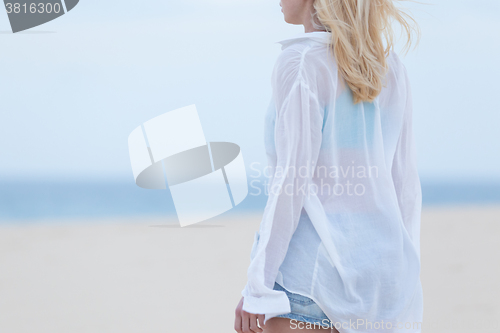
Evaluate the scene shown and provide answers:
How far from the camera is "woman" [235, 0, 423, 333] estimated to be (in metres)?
0.80

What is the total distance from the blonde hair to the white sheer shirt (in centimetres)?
2

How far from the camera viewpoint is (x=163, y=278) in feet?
12.6

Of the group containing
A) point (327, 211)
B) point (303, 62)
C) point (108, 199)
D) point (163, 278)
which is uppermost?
point (303, 62)

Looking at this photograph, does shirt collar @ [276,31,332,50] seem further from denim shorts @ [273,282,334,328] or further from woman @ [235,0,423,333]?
denim shorts @ [273,282,334,328]

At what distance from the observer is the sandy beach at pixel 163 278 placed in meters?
2.90

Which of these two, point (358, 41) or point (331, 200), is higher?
point (358, 41)

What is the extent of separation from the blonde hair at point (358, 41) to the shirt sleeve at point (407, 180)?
5.5 inches

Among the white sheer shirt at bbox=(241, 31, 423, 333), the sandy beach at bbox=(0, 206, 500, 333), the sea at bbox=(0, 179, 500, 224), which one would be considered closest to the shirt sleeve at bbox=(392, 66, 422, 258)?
the white sheer shirt at bbox=(241, 31, 423, 333)

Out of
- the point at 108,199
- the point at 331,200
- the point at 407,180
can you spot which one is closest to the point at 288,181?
the point at 331,200

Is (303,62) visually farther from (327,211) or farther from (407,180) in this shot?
(407,180)

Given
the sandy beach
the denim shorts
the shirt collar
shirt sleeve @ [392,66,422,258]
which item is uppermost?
the shirt collar

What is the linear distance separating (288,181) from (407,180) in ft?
1.05

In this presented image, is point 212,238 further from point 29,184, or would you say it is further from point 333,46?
point 29,184

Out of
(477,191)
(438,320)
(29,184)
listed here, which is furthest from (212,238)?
(29,184)
